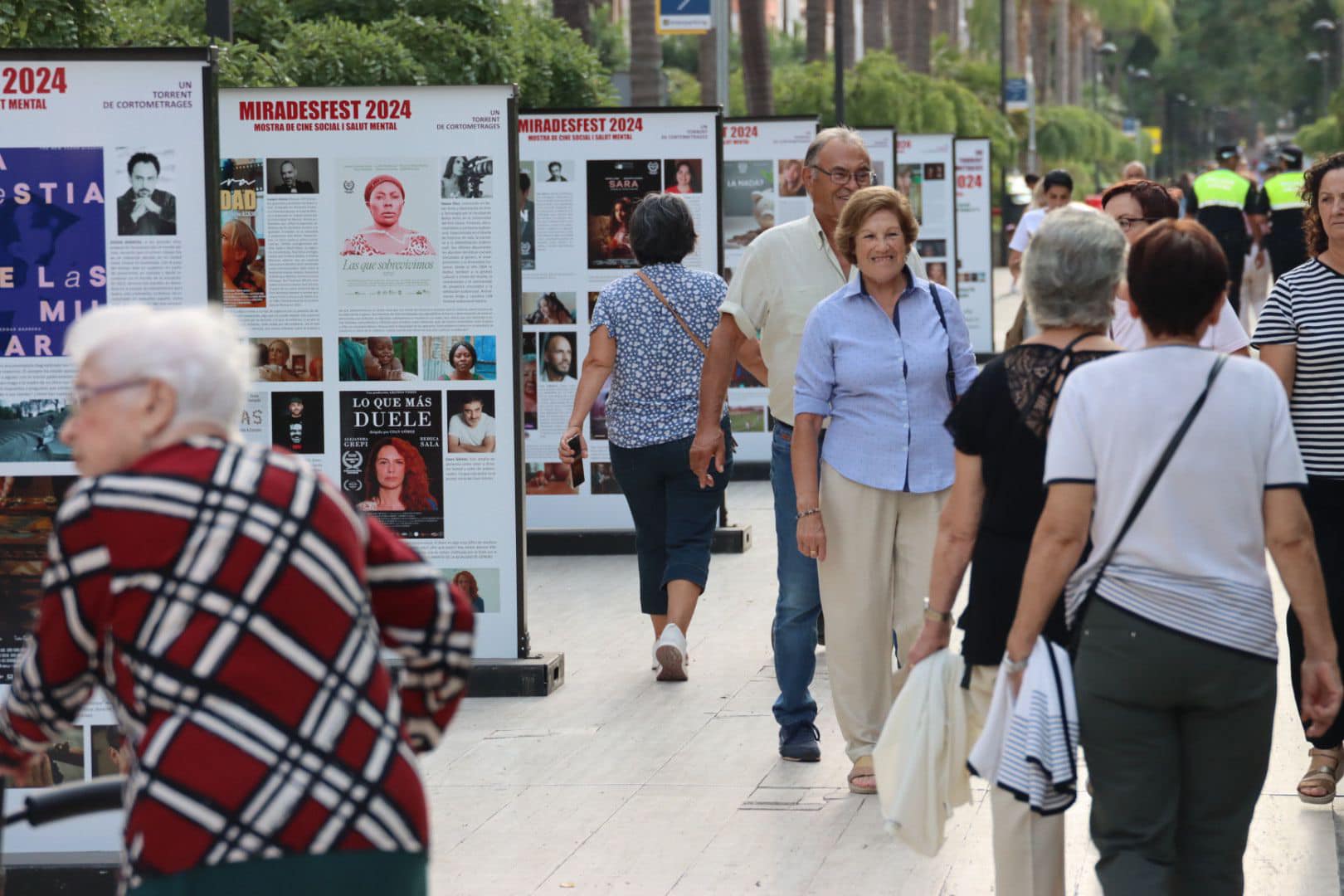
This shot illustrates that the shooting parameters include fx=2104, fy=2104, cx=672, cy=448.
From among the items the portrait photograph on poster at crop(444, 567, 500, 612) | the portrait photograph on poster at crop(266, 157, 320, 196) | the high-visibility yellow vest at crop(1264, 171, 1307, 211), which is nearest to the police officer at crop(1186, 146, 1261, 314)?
the high-visibility yellow vest at crop(1264, 171, 1307, 211)

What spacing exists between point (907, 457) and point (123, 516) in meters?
3.44

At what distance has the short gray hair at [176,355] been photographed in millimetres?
2875

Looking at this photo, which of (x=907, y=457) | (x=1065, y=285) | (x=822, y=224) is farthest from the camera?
(x=822, y=224)

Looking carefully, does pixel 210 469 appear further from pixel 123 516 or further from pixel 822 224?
pixel 822 224

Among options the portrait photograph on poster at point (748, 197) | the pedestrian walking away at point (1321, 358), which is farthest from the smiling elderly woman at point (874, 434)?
the portrait photograph on poster at point (748, 197)

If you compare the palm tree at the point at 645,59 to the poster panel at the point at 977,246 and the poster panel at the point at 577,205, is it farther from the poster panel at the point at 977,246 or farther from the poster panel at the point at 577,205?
the poster panel at the point at 577,205

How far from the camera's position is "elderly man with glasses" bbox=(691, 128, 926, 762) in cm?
668

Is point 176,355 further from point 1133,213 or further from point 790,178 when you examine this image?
point 790,178

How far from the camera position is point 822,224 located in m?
6.75

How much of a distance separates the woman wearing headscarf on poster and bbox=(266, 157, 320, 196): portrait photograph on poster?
0.20m

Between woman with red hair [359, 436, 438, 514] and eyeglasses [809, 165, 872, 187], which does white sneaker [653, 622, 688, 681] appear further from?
eyeglasses [809, 165, 872, 187]

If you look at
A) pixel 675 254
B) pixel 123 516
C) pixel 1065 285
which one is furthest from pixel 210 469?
pixel 675 254

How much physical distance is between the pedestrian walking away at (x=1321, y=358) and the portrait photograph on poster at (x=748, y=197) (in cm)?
749

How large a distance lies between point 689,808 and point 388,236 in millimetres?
2513
